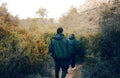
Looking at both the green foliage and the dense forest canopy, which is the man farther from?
the green foliage

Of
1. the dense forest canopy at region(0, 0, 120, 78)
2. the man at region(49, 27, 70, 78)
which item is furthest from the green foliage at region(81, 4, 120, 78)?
the man at region(49, 27, 70, 78)

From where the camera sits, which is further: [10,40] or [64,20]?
[64,20]

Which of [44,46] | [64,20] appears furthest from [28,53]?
[64,20]

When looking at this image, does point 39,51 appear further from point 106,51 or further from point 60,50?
point 106,51

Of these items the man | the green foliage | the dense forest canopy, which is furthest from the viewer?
the green foliage

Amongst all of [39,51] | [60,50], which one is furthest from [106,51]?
[39,51]

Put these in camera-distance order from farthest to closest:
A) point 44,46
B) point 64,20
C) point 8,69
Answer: point 64,20 → point 44,46 → point 8,69

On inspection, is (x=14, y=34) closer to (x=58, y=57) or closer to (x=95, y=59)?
(x=58, y=57)

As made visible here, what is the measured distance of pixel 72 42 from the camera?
48.1ft

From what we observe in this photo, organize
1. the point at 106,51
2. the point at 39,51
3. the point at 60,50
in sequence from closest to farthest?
the point at 60,50, the point at 106,51, the point at 39,51

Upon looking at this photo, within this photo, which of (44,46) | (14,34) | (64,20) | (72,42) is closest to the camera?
(14,34)

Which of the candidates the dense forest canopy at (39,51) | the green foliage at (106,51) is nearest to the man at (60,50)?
the dense forest canopy at (39,51)

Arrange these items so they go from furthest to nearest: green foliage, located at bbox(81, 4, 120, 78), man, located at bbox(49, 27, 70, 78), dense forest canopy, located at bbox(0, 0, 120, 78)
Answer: green foliage, located at bbox(81, 4, 120, 78)
dense forest canopy, located at bbox(0, 0, 120, 78)
man, located at bbox(49, 27, 70, 78)

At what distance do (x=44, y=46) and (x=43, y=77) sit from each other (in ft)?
3.79
